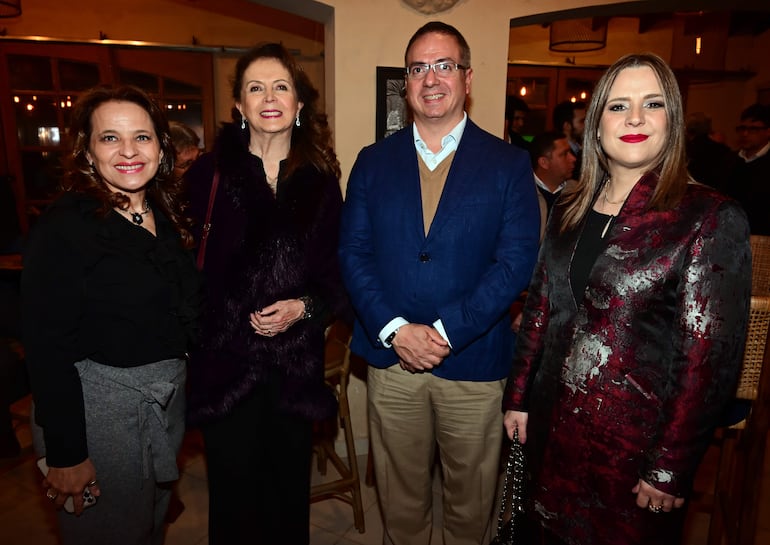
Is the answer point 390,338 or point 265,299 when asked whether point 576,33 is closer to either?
point 390,338

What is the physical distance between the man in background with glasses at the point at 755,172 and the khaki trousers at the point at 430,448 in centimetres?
369

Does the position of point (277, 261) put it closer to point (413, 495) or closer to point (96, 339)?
point (96, 339)

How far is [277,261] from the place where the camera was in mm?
1795

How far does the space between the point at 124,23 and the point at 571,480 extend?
5.81 meters

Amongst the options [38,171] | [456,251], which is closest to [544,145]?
→ [456,251]

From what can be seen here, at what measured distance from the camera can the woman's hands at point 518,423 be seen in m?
1.66

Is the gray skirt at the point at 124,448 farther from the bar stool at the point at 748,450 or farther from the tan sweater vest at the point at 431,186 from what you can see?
the bar stool at the point at 748,450

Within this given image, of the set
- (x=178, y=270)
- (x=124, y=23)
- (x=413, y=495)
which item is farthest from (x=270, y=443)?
(x=124, y=23)

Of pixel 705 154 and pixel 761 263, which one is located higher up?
pixel 705 154

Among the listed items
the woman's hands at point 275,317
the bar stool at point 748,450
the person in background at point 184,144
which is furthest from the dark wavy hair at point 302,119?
the bar stool at point 748,450

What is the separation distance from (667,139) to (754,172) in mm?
3920

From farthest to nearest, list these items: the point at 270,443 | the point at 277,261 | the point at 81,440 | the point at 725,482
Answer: the point at 725,482 → the point at 270,443 → the point at 277,261 → the point at 81,440

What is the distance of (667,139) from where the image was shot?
53.4 inches

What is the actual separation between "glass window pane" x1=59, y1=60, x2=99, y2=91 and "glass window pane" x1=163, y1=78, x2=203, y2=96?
28.2 inches
